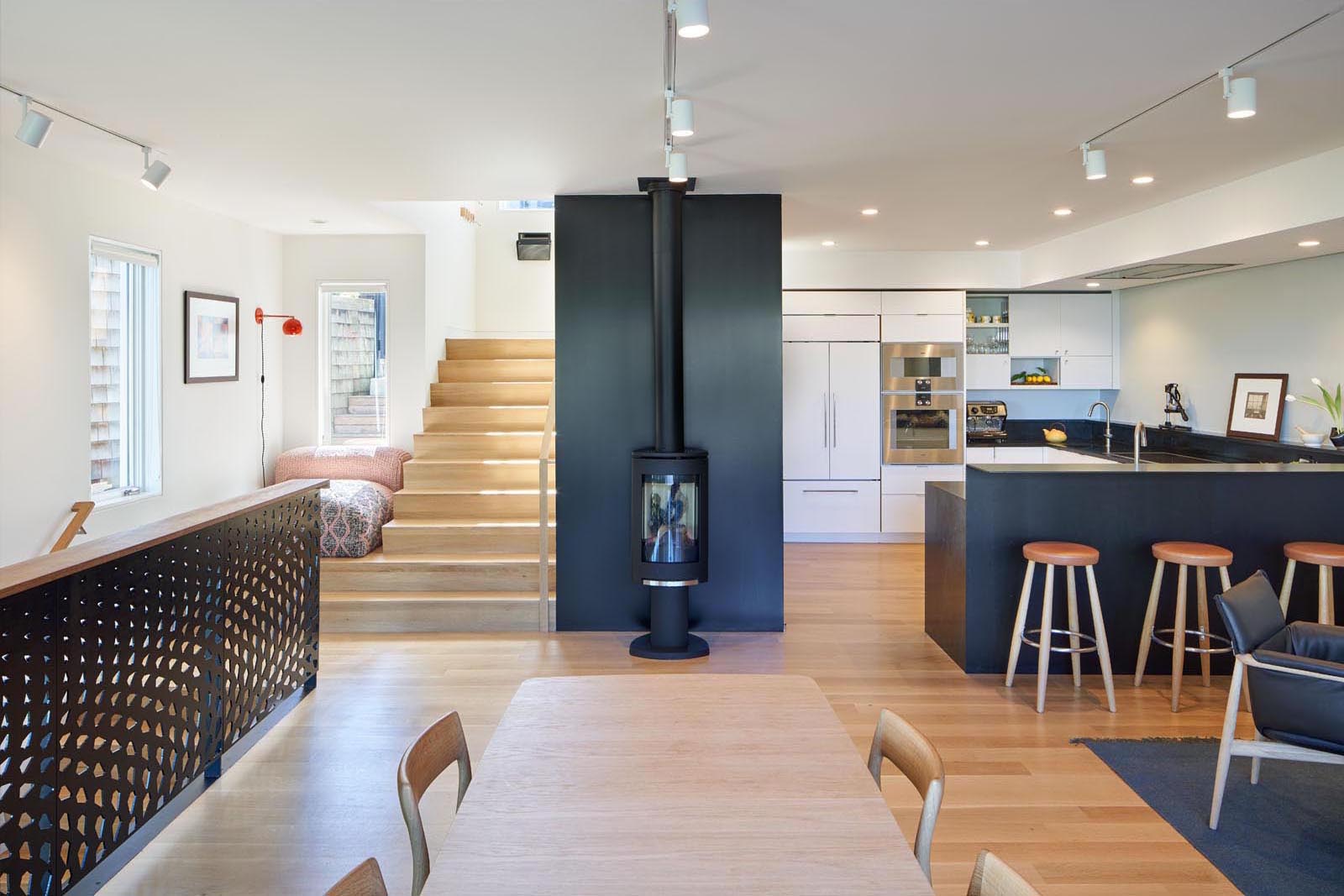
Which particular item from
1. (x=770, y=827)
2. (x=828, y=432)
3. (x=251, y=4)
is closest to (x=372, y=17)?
(x=251, y=4)

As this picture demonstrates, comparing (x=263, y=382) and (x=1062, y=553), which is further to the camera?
(x=263, y=382)

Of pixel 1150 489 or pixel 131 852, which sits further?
pixel 1150 489

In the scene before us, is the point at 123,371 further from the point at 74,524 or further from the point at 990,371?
the point at 990,371

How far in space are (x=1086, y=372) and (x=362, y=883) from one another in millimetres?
8280

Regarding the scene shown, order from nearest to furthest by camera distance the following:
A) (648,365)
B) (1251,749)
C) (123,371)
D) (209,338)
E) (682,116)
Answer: (1251,749), (682,116), (123,371), (648,365), (209,338)

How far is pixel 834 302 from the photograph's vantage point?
8133 mm

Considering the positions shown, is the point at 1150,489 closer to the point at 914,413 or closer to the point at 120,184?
the point at 914,413

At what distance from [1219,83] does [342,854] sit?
4.07 m

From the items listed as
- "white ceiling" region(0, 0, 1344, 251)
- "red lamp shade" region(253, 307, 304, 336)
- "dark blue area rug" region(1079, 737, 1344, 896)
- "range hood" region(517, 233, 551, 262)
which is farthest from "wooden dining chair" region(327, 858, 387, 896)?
"range hood" region(517, 233, 551, 262)

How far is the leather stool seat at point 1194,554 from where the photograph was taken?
13.7ft

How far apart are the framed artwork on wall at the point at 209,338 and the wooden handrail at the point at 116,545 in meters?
2.08

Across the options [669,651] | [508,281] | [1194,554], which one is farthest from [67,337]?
[1194,554]

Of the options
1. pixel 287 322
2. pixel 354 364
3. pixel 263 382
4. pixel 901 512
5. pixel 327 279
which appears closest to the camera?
pixel 287 322

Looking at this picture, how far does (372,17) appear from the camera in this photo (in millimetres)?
2783
